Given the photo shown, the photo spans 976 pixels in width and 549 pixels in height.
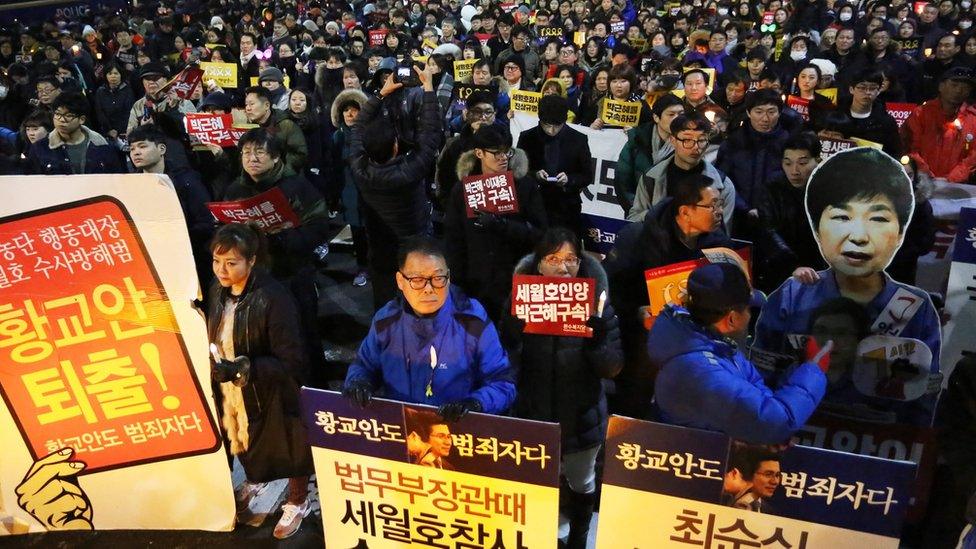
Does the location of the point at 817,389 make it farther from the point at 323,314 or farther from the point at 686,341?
the point at 323,314

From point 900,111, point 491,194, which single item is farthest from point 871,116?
point 491,194

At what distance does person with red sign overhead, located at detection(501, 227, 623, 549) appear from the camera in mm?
3336

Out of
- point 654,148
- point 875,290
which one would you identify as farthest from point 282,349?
point 654,148

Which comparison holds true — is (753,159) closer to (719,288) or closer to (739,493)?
(719,288)

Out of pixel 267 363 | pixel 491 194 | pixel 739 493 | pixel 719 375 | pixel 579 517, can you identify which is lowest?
pixel 579 517

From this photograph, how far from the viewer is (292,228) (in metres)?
4.66

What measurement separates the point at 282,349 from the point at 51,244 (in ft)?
3.77

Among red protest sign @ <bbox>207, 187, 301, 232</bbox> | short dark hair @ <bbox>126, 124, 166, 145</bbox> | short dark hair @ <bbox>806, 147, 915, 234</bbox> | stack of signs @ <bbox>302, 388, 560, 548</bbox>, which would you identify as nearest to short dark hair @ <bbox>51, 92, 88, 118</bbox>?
short dark hair @ <bbox>126, 124, 166, 145</bbox>

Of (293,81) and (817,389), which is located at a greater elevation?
(293,81)

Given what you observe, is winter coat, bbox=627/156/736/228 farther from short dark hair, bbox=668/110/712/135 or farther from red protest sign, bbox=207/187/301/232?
red protest sign, bbox=207/187/301/232

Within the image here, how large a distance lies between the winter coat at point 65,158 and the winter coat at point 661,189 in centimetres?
440

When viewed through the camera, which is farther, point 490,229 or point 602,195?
point 602,195

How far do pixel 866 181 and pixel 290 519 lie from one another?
330cm

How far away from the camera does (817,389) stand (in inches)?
102
